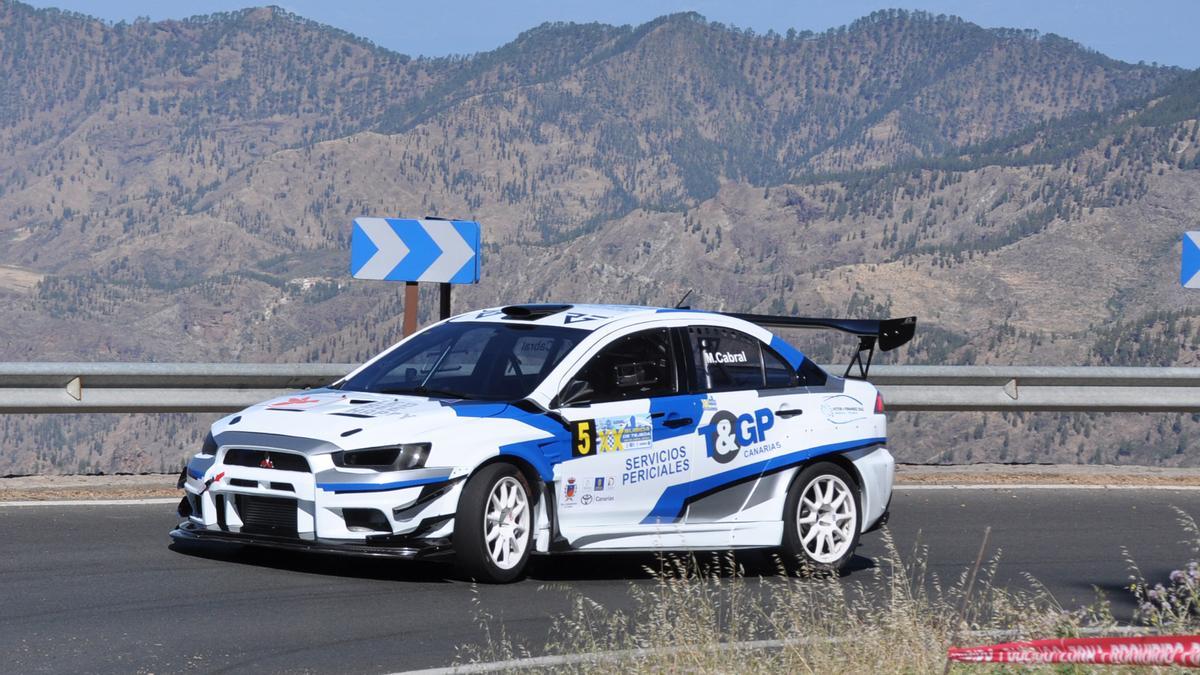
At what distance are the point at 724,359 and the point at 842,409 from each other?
0.81m

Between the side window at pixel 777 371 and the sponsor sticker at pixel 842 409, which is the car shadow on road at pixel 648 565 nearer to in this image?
the sponsor sticker at pixel 842 409

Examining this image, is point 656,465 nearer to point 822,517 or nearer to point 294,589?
point 822,517

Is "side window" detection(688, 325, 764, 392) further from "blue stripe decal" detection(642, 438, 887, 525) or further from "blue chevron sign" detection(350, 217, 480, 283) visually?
→ "blue chevron sign" detection(350, 217, 480, 283)

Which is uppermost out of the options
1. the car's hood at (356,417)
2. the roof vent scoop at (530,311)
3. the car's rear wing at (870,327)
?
the roof vent scoop at (530,311)

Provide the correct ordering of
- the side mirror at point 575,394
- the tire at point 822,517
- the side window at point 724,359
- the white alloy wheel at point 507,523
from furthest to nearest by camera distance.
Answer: the side window at point 724,359 < the tire at point 822,517 < the side mirror at point 575,394 < the white alloy wheel at point 507,523

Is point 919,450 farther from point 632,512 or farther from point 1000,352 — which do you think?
point 632,512

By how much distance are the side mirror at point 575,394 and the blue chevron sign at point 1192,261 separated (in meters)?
8.84

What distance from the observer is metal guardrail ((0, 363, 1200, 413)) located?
11.9 metres

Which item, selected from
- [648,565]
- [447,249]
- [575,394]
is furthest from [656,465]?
[447,249]

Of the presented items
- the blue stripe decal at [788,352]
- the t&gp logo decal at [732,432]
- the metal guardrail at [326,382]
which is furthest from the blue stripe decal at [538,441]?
the metal guardrail at [326,382]

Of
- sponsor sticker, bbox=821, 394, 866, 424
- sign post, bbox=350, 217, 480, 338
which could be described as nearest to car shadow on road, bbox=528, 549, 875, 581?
sponsor sticker, bbox=821, 394, 866, 424

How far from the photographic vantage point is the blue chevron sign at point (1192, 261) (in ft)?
50.6

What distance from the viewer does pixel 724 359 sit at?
9.29m

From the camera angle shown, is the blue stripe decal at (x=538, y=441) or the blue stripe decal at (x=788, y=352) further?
the blue stripe decal at (x=788, y=352)
